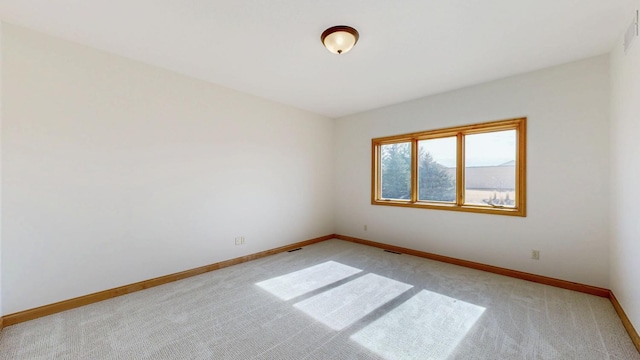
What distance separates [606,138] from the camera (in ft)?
8.85

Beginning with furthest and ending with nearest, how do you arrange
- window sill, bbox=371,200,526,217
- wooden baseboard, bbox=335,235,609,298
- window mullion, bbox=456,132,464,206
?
window mullion, bbox=456,132,464,206 < window sill, bbox=371,200,526,217 < wooden baseboard, bbox=335,235,609,298

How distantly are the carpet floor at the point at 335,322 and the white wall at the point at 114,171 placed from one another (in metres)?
0.41

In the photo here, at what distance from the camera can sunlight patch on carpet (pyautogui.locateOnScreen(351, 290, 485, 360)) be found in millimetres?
1856

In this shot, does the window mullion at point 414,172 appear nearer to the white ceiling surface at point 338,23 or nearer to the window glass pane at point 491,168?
the window glass pane at point 491,168

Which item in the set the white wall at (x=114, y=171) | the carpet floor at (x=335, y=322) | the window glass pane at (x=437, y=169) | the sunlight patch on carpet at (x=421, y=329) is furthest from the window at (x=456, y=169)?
the white wall at (x=114, y=171)

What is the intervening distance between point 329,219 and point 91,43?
439 cm

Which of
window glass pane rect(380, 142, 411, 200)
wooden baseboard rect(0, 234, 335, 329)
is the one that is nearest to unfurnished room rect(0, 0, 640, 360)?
wooden baseboard rect(0, 234, 335, 329)

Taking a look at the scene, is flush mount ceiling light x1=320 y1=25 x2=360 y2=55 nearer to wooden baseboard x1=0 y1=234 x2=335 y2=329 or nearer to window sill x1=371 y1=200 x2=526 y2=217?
window sill x1=371 y1=200 x2=526 y2=217

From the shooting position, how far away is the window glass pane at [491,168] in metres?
3.34

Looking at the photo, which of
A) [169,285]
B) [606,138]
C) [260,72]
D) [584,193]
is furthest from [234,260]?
[606,138]

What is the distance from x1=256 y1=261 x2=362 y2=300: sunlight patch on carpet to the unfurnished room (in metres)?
0.03

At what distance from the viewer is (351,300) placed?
8.61 ft

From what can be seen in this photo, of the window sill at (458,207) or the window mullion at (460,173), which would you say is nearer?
the window sill at (458,207)

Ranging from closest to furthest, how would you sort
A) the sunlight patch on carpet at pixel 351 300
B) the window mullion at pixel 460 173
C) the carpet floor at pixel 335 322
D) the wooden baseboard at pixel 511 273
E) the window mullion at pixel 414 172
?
the carpet floor at pixel 335 322, the sunlight patch on carpet at pixel 351 300, the wooden baseboard at pixel 511 273, the window mullion at pixel 460 173, the window mullion at pixel 414 172
